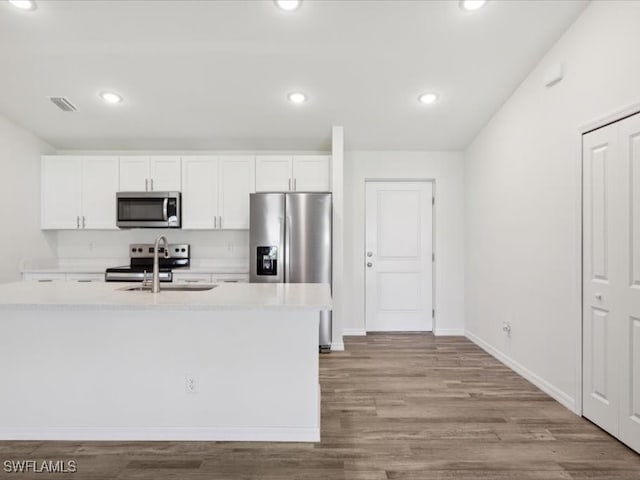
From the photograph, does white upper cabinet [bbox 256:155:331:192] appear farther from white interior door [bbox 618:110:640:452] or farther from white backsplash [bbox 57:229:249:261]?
white interior door [bbox 618:110:640:452]

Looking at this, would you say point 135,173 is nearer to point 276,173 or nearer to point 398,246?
point 276,173

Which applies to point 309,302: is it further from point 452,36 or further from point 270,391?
point 452,36

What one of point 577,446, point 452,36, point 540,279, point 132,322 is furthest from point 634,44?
point 132,322

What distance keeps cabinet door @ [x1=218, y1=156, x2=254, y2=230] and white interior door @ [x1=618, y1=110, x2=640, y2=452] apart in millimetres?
3336

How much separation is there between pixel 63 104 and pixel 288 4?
2589 mm

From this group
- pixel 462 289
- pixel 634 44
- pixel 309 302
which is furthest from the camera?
pixel 462 289

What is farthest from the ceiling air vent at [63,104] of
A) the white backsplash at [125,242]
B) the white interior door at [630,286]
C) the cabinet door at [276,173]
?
the white interior door at [630,286]

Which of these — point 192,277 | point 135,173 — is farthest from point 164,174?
point 192,277

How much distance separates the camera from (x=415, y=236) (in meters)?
4.91

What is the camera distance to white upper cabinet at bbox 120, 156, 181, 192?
14.4 feet

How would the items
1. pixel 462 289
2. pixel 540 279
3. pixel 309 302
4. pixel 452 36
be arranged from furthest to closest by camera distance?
pixel 462 289
pixel 540 279
pixel 452 36
pixel 309 302

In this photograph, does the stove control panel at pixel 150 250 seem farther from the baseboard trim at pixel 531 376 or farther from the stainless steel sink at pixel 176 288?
the baseboard trim at pixel 531 376

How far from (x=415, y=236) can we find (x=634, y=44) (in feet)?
9.74
